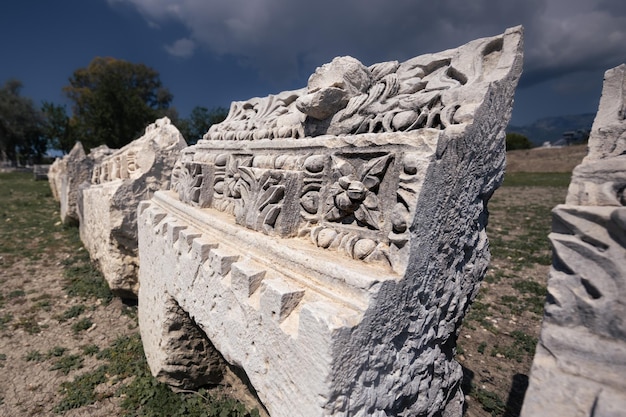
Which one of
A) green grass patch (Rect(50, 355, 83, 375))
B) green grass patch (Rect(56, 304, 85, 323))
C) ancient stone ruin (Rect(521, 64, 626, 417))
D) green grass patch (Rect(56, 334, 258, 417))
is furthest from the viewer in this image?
green grass patch (Rect(56, 304, 85, 323))

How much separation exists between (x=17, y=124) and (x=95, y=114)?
53.5 ft

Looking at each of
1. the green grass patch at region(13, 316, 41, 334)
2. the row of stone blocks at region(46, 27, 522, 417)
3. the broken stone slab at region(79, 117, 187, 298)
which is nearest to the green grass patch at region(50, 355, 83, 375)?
the green grass patch at region(13, 316, 41, 334)

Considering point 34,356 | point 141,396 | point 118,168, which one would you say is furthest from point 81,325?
point 118,168

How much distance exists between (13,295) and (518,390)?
5652mm

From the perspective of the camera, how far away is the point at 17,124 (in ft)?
90.4

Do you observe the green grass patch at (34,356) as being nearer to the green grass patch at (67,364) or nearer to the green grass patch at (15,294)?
the green grass patch at (67,364)

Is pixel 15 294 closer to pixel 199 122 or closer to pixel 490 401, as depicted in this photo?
pixel 490 401

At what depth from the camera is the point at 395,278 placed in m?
1.38

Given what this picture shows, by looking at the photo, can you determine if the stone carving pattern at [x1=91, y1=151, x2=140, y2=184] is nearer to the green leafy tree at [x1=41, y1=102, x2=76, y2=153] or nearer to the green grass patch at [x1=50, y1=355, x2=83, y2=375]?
the green grass patch at [x1=50, y1=355, x2=83, y2=375]

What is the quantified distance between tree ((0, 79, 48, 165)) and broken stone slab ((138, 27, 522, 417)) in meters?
34.5

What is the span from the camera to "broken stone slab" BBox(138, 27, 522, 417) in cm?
135

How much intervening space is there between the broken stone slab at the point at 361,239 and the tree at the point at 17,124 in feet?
113

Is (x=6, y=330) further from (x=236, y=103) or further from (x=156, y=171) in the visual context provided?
(x=236, y=103)

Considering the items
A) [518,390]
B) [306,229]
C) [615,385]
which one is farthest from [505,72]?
[518,390]
